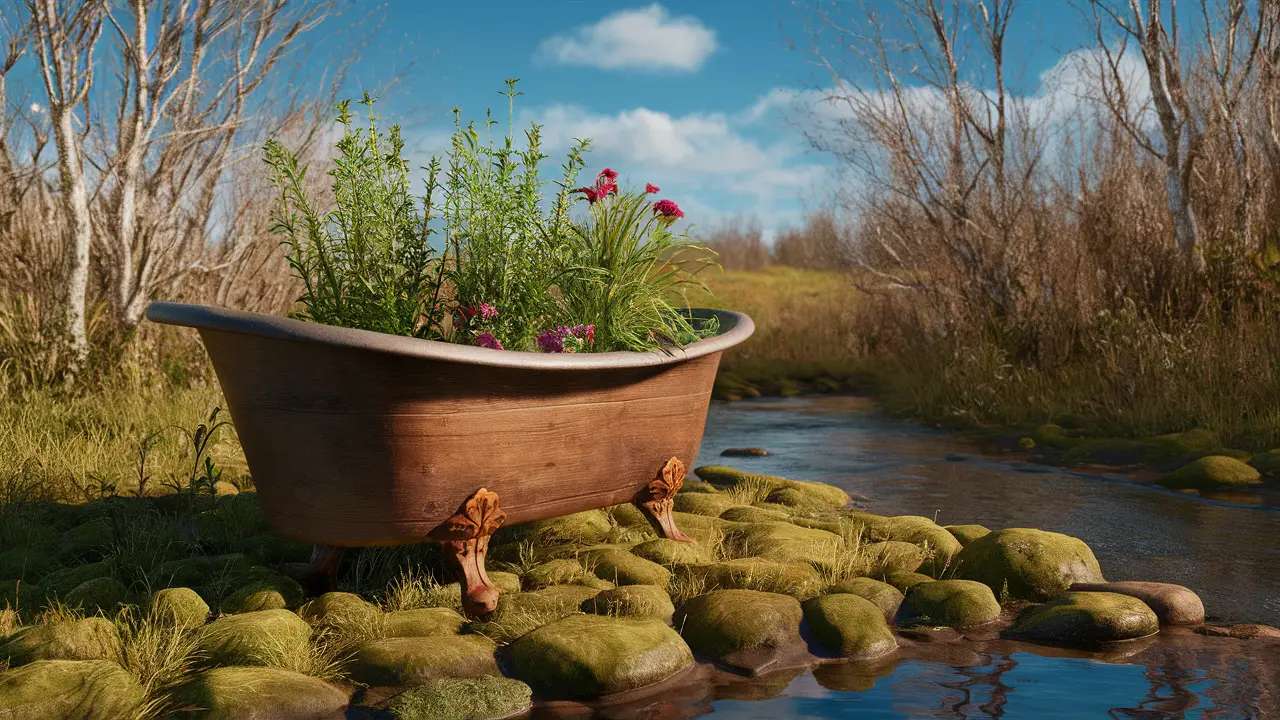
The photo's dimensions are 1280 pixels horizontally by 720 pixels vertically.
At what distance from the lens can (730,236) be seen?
33.7m

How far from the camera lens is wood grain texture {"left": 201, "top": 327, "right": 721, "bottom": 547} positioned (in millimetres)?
3273

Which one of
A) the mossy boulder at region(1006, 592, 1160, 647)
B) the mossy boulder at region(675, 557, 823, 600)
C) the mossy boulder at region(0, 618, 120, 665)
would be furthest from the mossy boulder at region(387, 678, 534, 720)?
the mossy boulder at region(1006, 592, 1160, 647)

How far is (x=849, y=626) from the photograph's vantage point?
11.4ft

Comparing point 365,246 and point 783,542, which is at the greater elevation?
point 365,246

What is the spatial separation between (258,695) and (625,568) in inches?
59.1

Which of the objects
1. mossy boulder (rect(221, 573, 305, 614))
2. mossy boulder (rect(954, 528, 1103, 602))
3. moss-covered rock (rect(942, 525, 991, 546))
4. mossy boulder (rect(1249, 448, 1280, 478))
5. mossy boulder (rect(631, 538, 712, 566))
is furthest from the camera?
mossy boulder (rect(1249, 448, 1280, 478))

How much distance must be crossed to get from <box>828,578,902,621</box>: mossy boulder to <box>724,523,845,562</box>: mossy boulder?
25 cm

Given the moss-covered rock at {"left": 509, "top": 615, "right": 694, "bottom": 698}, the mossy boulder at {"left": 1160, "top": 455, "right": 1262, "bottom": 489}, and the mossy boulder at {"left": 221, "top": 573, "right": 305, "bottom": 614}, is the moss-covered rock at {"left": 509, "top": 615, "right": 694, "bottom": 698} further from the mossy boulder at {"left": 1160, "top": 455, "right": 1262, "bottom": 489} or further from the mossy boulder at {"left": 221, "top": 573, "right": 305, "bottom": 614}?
the mossy boulder at {"left": 1160, "top": 455, "right": 1262, "bottom": 489}

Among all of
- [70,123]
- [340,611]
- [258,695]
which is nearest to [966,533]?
[340,611]

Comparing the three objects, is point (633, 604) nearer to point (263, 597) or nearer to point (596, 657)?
point (596, 657)

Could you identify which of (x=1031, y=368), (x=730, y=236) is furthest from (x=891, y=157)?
(x=730, y=236)

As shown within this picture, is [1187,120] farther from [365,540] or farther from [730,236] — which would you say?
[730,236]

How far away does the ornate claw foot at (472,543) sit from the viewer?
354 cm

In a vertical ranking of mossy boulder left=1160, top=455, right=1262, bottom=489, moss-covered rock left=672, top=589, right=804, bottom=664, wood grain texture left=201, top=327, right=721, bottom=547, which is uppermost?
wood grain texture left=201, top=327, right=721, bottom=547
